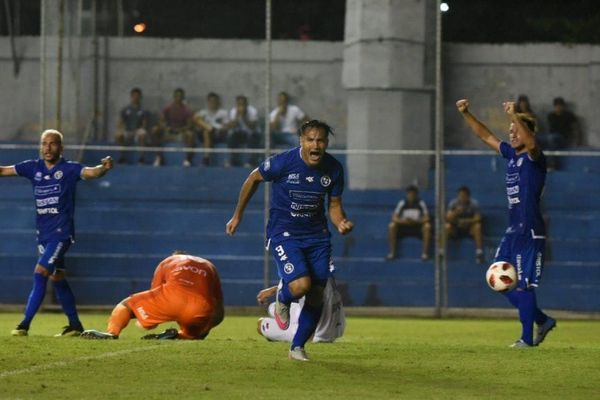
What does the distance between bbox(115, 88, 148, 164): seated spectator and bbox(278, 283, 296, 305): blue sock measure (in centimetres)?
1114

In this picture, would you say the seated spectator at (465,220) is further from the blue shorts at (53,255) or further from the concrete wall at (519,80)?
the blue shorts at (53,255)

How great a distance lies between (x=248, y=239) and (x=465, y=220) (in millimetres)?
3178

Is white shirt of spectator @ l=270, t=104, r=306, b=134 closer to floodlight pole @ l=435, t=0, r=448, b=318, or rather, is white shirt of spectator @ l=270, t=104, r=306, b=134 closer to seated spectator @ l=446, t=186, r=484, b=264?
floodlight pole @ l=435, t=0, r=448, b=318

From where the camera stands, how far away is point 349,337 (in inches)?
625

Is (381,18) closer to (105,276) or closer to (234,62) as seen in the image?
(234,62)

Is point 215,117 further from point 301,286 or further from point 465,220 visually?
point 301,286

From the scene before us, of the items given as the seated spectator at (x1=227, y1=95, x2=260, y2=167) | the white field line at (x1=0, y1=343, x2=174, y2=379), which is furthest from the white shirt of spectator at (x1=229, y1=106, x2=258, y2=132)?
the white field line at (x1=0, y1=343, x2=174, y2=379)

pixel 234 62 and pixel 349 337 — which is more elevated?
pixel 234 62

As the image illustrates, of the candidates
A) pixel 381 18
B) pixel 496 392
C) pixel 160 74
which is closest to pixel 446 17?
pixel 381 18

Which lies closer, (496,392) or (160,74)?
(496,392)

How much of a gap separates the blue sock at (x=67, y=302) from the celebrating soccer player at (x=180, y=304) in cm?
80

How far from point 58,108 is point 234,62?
2.84m

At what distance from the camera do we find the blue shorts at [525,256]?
12586 mm

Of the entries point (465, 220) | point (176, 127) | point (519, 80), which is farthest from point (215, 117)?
point (519, 80)
